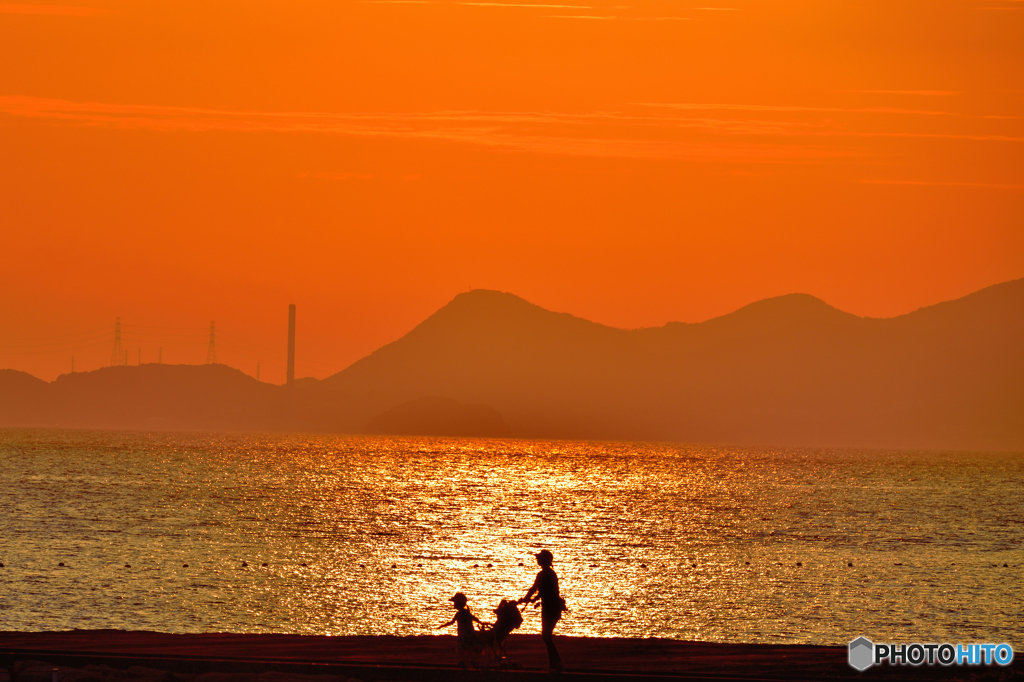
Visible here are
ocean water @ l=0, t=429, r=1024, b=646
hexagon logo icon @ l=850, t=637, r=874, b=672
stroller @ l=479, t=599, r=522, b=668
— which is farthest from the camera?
ocean water @ l=0, t=429, r=1024, b=646

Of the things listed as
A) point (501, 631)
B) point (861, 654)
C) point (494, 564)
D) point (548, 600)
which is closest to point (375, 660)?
point (501, 631)

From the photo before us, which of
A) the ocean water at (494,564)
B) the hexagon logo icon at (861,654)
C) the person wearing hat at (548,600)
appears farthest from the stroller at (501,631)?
the ocean water at (494,564)

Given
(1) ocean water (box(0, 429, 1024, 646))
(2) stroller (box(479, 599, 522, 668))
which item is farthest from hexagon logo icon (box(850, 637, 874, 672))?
(1) ocean water (box(0, 429, 1024, 646))

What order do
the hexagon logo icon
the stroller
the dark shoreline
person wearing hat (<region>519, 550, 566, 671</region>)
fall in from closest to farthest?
the dark shoreline → person wearing hat (<region>519, 550, 566, 671</region>) → the stroller → the hexagon logo icon

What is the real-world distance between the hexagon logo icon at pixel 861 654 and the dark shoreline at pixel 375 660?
0.29 metres

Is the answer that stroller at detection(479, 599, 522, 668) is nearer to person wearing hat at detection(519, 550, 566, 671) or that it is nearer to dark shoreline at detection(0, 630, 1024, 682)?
person wearing hat at detection(519, 550, 566, 671)

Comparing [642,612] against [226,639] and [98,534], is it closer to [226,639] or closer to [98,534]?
[226,639]

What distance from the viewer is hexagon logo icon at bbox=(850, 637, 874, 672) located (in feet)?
A: 87.8

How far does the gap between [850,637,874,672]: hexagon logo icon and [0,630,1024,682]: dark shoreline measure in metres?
0.29

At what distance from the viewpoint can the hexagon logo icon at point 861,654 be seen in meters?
26.8

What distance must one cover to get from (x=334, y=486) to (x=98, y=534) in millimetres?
82371

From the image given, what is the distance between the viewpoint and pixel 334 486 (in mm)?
171000

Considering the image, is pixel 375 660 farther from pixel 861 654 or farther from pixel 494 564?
pixel 494 564

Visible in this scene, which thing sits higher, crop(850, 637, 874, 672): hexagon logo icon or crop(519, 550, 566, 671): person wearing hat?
crop(519, 550, 566, 671): person wearing hat
